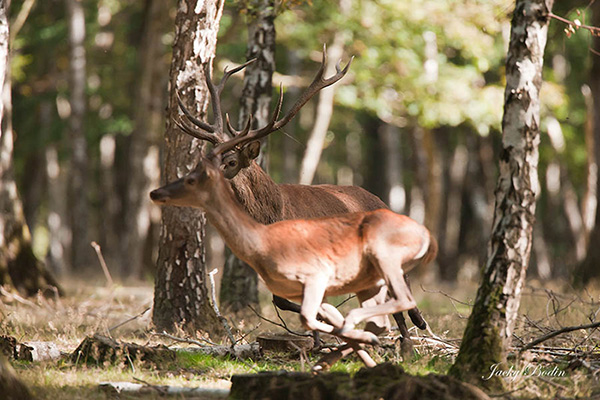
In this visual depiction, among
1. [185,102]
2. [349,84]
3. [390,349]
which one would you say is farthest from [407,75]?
[390,349]

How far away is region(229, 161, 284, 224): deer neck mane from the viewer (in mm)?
7809

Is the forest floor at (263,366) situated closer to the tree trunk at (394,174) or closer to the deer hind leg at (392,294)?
the deer hind leg at (392,294)

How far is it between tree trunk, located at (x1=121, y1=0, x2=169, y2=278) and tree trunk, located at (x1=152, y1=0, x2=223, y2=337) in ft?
30.7

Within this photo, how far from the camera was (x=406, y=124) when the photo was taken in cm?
2123

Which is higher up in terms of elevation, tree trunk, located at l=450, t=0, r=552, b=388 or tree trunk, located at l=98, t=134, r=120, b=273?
tree trunk, located at l=450, t=0, r=552, b=388

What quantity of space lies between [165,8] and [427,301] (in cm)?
974

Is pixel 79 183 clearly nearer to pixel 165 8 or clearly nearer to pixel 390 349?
pixel 165 8

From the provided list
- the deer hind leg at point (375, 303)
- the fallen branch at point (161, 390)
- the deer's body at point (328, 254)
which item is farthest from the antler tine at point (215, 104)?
the fallen branch at point (161, 390)

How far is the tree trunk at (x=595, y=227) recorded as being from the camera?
48.3ft

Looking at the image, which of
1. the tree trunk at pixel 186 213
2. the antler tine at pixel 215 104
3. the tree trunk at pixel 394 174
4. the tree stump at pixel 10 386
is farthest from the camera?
the tree trunk at pixel 394 174

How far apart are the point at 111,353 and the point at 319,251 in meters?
2.20

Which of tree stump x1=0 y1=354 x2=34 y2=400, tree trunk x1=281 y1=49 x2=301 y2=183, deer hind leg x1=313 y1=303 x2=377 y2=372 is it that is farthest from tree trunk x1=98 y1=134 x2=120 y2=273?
tree stump x1=0 y1=354 x2=34 y2=400

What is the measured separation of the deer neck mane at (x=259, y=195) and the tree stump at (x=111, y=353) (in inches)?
72.7

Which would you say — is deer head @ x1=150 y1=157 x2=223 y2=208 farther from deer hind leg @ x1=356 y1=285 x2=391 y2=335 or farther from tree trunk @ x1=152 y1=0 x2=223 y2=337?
tree trunk @ x1=152 y1=0 x2=223 y2=337
